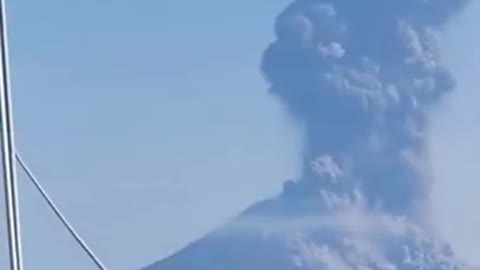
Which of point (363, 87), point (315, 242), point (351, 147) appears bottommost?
point (315, 242)

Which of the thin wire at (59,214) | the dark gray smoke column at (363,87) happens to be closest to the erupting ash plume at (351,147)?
the dark gray smoke column at (363,87)

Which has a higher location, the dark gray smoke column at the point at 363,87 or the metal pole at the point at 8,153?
the dark gray smoke column at the point at 363,87

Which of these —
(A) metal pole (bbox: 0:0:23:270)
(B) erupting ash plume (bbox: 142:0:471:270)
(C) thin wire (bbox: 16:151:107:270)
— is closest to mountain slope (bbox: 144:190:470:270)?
(B) erupting ash plume (bbox: 142:0:471:270)

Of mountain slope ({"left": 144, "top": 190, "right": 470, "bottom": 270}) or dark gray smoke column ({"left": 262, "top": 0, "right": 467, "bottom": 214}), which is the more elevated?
dark gray smoke column ({"left": 262, "top": 0, "right": 467, "bottom": 214})

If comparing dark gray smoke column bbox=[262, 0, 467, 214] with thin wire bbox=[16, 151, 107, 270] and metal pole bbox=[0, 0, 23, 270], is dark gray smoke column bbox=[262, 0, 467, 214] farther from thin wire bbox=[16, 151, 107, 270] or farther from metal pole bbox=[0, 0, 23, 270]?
metal pole bbox=[0, 0, 23, 270]

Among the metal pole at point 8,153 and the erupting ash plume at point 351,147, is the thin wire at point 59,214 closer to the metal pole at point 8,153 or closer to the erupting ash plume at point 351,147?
the erupting ash plume at point 351,147

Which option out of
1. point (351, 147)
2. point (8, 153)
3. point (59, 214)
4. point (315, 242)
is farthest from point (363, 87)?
point (8, 153)

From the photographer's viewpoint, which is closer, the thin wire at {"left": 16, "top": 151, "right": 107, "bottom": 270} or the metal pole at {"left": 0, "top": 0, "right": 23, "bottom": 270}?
the metal pole at {"left": 0, "top": 0, "right": 23, "bottom": 270}

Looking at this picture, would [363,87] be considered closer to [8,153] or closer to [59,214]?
[59,214]
